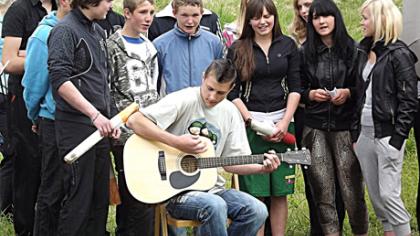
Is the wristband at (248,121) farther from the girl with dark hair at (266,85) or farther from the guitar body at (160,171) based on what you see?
the guitar body at (160,171)

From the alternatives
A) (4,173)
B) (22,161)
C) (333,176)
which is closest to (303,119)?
(333,176)

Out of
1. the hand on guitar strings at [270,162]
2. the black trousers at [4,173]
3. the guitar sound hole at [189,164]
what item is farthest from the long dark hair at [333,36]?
the black trousers at [4,173]

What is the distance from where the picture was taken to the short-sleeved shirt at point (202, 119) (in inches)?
198

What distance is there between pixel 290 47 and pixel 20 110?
1963 millimetres

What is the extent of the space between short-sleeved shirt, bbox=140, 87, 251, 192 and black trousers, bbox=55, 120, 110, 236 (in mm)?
410

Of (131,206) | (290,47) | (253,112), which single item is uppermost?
(290,47)

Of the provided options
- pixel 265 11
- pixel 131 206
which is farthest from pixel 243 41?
pixel 131 206

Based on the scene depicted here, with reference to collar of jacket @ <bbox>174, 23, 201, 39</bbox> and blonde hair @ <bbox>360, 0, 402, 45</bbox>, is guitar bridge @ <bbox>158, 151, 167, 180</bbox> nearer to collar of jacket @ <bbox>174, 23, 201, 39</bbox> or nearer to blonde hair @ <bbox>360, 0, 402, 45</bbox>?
collar of jacket @ <bbox>174, 23, 201, 39</bbox>

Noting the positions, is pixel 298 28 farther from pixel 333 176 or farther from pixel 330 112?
pixel 333 176

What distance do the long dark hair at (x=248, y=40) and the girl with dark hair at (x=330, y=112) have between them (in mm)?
A: 294

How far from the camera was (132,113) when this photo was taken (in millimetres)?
5008

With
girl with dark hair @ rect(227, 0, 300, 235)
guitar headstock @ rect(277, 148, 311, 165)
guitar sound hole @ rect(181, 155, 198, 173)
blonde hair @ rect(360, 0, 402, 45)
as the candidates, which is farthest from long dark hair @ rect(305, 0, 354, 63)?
guitar sound hole @ rect(181, 155, 198, 173)

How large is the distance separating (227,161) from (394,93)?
120 cm

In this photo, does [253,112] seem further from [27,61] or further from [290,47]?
[27,61]
